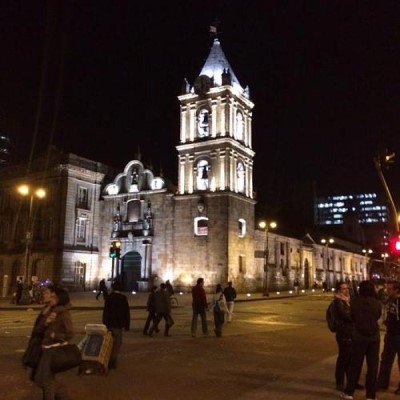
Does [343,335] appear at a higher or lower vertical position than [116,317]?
lower

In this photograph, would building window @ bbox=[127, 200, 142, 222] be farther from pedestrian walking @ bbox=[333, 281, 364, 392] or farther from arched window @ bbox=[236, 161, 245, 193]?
pedestrian walking @ bbox=[333, 281, 364, 392]

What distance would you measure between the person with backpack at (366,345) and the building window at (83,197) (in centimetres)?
4580

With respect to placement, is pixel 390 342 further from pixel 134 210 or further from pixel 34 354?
Answer: pixel 134 210

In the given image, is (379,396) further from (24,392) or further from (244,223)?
(244,223)

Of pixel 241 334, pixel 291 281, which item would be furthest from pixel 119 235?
pixel 241 334

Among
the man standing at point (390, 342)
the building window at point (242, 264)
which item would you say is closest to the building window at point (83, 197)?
the building window at point (242, 264)

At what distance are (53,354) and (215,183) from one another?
40.6m

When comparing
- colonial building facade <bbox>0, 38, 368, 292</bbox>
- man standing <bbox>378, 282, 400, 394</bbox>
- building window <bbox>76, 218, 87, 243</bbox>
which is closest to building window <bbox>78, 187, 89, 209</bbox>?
colonial building facade <bbox>0, 38, 368, 292</bbox>

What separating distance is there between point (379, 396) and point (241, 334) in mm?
8233

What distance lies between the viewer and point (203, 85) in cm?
4950

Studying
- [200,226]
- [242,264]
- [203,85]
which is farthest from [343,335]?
[203,85]

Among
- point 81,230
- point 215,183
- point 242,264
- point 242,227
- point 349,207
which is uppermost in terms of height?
point 349,207

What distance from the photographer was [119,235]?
5112 cm

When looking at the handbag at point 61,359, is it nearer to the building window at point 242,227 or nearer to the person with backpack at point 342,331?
the person with backpack at point 342,331
